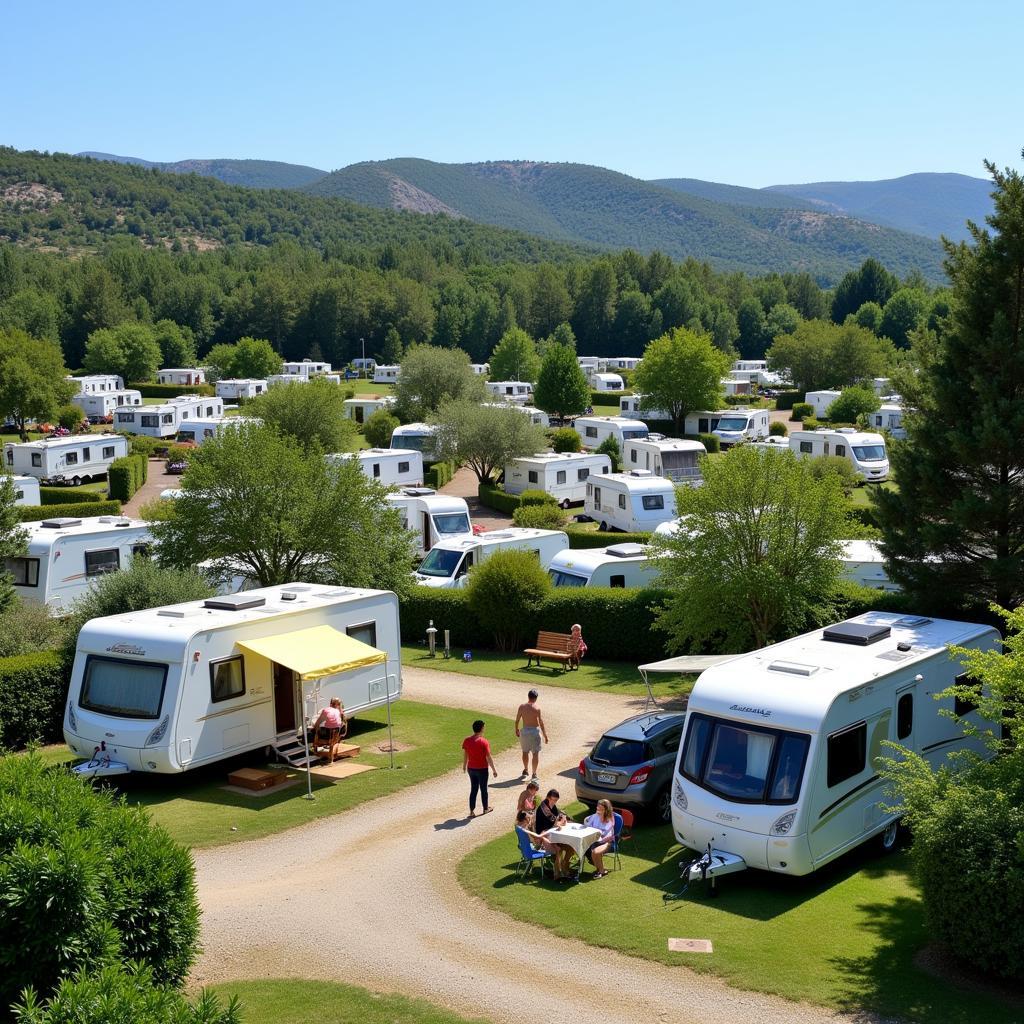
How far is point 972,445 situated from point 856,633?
5.02m

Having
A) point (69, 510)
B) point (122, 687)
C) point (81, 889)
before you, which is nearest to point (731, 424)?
point (69, 510)

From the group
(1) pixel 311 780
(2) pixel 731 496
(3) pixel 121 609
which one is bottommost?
(1) pixel 311 780

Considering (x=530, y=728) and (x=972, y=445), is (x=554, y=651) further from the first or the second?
(x=972, y=445)

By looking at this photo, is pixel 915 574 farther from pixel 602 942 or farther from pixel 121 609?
pixel 121 609

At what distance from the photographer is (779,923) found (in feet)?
33.7

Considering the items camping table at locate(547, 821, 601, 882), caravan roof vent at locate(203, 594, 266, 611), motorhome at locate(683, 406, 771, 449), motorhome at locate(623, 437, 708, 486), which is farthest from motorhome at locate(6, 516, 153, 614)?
motorhome at locate(683, 406, 771, 449)

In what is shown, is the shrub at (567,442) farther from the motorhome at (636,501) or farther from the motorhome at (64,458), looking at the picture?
the motorhome at (64,458)

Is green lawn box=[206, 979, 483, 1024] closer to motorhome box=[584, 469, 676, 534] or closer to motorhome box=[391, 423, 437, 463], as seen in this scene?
motorhome box=[584, 469, 676, 534]

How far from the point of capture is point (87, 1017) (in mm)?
6316

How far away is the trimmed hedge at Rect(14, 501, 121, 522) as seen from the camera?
1249 inches

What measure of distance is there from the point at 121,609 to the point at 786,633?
10.4 metres

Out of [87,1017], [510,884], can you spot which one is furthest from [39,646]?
[87,1017]

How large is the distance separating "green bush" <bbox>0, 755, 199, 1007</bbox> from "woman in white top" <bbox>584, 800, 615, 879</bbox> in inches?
168

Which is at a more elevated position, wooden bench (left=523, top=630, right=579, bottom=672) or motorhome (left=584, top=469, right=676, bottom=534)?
motorhome (left=584, top=469, right=676, bottom=534)
